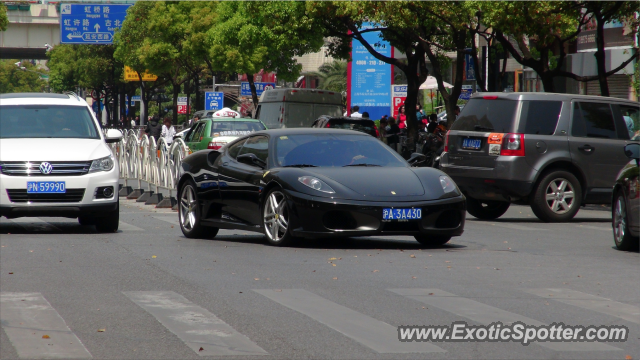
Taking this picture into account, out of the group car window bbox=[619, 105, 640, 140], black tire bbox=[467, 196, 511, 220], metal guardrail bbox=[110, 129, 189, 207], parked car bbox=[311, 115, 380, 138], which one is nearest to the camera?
car window bbox=[619, 105, 640, 140]

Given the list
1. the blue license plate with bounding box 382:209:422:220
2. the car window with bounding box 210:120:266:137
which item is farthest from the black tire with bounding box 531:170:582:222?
the car window with bounding box 210:120:266:137

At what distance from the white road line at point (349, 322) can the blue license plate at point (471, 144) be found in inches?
326

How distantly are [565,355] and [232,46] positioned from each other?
46.5 metres

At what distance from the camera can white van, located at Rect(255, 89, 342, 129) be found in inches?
1393

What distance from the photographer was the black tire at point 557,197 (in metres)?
15.6

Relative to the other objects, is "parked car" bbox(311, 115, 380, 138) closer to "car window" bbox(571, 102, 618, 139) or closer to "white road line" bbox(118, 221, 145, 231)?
"car window" bbox(571, 102, 618, 139)

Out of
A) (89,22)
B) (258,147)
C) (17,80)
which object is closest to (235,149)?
(258,147)

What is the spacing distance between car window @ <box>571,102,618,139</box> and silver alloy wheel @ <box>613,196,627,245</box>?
14.1 ft

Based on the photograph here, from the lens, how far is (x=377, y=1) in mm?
27453

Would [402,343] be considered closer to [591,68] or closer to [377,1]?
[377,1]

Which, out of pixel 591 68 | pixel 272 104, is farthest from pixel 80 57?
pixel 591 68

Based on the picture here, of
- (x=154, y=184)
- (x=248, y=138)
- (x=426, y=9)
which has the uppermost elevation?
(x=426, y=9)

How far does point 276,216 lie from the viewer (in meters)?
11.2

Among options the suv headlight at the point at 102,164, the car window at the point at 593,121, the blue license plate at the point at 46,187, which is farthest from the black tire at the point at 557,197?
the blue license plate at the point at 46,187
